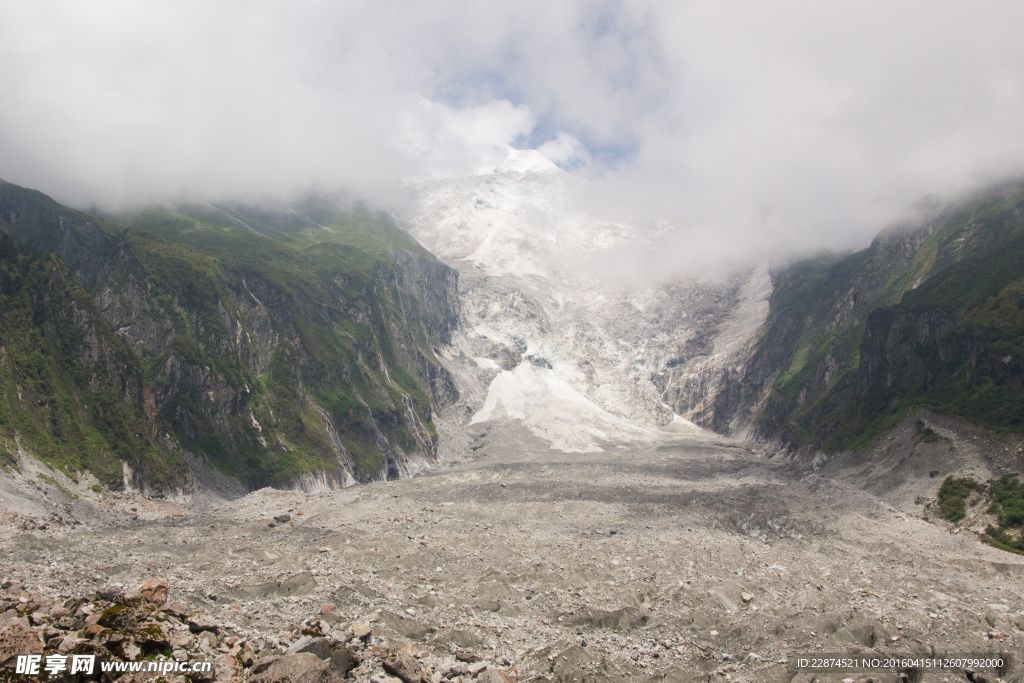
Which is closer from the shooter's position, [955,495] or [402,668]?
[402,668]

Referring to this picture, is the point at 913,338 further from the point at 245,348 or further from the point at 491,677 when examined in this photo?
the point at 245,348

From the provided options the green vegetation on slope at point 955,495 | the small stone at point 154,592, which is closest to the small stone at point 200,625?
the small stone at point 154,592

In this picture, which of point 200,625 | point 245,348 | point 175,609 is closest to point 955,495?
point 200,625

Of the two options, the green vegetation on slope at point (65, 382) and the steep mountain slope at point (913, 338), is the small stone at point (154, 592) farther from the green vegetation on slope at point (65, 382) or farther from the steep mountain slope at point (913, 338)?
the steep mountain slope at point (913, 338)

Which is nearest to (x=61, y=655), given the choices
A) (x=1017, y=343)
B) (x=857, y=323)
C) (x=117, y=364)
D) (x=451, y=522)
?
(x=451, y=522)

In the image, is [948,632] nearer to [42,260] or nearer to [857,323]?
[42,260]

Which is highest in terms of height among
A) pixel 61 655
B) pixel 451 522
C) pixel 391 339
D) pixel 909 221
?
pixel 909 221
